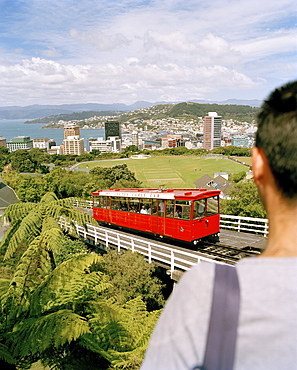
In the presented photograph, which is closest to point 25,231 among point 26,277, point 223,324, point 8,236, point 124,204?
point 8,236

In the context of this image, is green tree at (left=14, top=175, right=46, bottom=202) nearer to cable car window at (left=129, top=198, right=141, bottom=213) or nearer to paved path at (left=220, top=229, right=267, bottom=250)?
cable car window at (left=129, top=198, right=141, bottom=213)

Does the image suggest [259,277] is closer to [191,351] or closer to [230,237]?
[191,351]

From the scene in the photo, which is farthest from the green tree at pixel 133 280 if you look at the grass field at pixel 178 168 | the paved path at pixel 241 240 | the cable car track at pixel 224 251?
the grass field at pixel 178 168

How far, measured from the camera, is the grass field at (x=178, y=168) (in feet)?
306

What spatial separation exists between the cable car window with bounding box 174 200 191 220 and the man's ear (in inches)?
496

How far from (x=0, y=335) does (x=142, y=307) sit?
12.6ft

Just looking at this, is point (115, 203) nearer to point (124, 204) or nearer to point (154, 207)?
point (124, 204)

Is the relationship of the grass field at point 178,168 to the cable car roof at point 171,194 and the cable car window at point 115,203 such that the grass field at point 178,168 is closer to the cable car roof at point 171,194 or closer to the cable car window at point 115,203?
the cable car window at point 115,203

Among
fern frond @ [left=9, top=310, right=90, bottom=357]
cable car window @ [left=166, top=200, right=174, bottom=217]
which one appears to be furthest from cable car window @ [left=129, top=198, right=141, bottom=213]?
fern frond @ [left=9, top=310, right=90, bottom=357]

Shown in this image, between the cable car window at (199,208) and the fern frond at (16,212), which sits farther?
the cable car window at (199,208)

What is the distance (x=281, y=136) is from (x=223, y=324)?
1.82ft

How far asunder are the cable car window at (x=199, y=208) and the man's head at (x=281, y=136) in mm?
12669

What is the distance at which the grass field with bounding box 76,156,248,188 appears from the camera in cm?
9318

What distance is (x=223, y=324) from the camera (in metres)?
0.82
